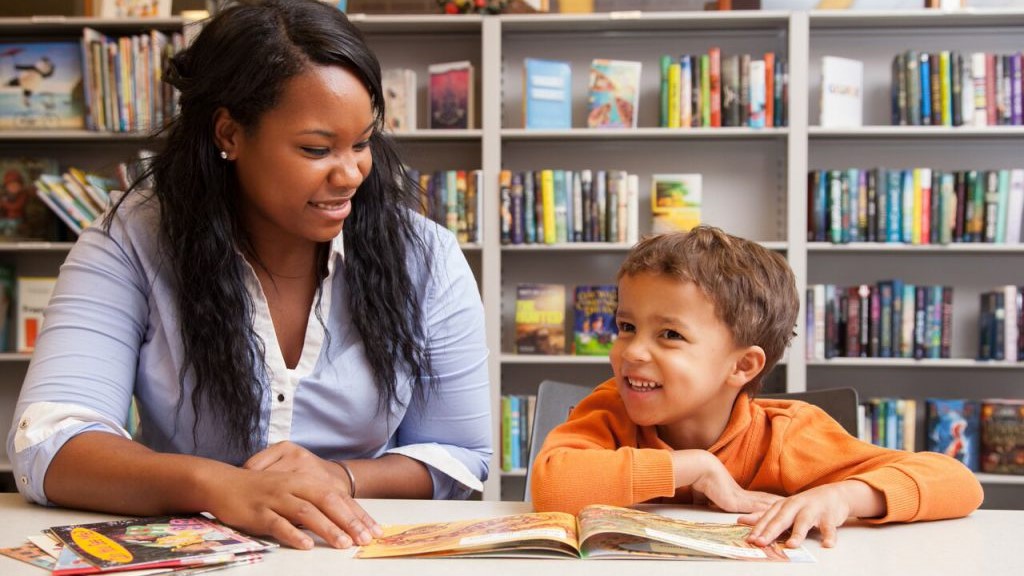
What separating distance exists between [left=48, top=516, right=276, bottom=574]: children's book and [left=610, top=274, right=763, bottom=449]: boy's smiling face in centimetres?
49

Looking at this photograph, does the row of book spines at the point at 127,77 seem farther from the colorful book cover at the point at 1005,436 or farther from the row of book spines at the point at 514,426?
the colorful book cover at the point at 1005,436

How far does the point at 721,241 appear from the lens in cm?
120

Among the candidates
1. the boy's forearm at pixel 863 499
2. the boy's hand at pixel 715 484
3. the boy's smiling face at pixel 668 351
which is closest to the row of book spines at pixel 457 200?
the boy's smiling face at pixel 668 351

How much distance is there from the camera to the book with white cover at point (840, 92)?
308cm

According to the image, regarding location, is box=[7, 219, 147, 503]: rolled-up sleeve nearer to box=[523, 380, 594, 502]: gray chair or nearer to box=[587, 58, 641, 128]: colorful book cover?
box=[523, 380, 594, 502]: gray chair

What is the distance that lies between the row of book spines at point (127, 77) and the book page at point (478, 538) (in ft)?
8.53

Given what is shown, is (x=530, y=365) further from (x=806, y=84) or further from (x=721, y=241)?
(x=721, y=241)

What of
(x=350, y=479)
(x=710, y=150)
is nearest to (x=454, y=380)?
(x=350, y=479)

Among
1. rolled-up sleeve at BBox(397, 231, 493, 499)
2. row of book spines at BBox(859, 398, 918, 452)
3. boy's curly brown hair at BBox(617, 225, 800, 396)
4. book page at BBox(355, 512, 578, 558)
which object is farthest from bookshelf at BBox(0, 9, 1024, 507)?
book page at BBox(355, 512, 578, 558)

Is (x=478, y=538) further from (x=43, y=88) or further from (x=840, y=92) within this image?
(x=43, y=88)

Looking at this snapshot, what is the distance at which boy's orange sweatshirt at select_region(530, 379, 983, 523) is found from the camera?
0.97 m

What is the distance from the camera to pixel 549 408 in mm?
1518

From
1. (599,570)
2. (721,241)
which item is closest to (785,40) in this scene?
(721,241)

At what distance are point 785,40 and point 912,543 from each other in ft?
8.73
